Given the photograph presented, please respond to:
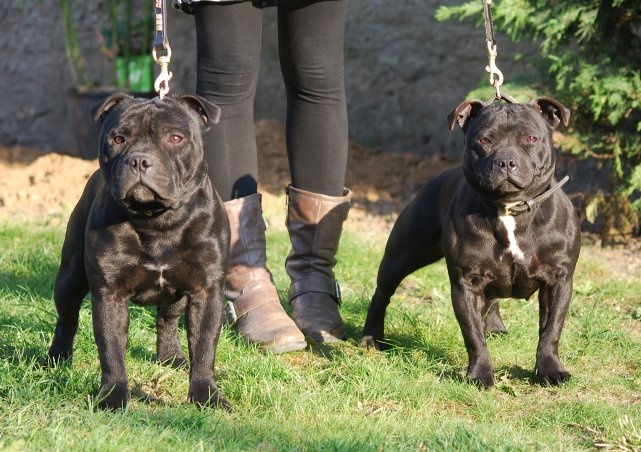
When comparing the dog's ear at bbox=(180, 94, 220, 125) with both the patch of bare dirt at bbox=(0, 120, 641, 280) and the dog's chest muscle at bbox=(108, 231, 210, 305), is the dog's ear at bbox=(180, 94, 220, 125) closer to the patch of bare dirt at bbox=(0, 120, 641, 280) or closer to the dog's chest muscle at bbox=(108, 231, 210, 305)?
the dog's chest muscle at bbox=(108, 231, 210, 305)

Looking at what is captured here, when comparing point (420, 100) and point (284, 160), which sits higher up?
point (420, 100)

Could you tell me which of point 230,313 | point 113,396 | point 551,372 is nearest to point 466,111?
point 551,372

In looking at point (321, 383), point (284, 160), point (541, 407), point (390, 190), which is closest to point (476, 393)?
point (541, 407)

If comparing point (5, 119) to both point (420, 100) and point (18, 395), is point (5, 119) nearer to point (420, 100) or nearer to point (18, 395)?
point (420, 100)

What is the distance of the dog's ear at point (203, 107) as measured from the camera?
13.0ft

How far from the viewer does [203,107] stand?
396 cm

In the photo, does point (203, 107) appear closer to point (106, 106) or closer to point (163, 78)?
point (163, 78)

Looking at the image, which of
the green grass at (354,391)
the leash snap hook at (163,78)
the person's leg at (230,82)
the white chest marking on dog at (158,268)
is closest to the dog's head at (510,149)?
the green grass at (354,391)

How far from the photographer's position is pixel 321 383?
14.0 feet

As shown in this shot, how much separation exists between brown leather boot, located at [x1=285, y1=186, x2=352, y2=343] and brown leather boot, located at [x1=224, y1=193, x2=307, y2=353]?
150 mm

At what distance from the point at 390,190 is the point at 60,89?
150 inches

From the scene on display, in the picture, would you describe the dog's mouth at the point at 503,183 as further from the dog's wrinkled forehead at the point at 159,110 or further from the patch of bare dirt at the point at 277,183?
the patch of bare dirt at the point at 277,183

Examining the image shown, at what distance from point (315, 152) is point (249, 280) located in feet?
2.20

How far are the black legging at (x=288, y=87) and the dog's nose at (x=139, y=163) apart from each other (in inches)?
40.8
